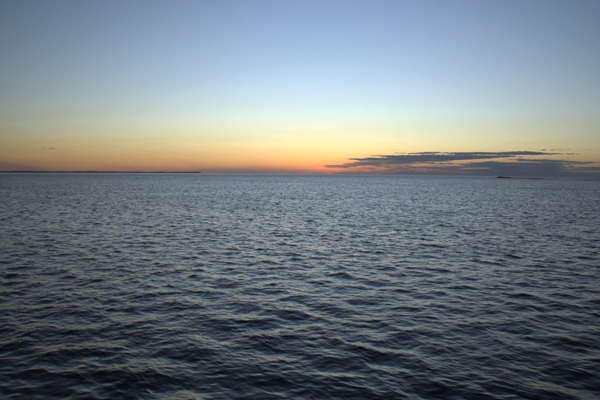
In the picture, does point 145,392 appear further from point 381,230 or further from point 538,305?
point 381,230

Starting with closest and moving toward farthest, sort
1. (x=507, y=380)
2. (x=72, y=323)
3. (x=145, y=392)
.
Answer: (x=145, y=392) → (x=507, y=380) → (x=72, y=323)

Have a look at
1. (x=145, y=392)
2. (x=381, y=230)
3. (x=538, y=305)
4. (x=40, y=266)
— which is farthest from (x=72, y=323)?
(x=381, y=230)

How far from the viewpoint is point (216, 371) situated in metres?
15.0

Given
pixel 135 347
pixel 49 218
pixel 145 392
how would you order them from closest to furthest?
1. pixel 145 392
2. pixel 135 347
3. pixel 49 218

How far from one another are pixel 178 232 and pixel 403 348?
3636 cm

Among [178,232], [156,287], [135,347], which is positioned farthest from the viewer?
[178,232]

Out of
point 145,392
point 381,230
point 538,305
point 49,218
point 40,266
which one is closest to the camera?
point 145,392

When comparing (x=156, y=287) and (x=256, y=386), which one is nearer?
(x=256, y=386)

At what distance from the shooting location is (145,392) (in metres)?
13.6

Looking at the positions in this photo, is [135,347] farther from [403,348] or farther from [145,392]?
[403,348]

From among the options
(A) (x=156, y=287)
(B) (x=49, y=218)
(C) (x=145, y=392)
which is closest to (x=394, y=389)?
(C) (x=145, y=392)

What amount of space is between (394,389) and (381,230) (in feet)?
128

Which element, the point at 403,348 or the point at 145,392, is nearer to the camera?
the point at 145,392

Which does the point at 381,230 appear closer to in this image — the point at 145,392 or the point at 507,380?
the point at 507,380
